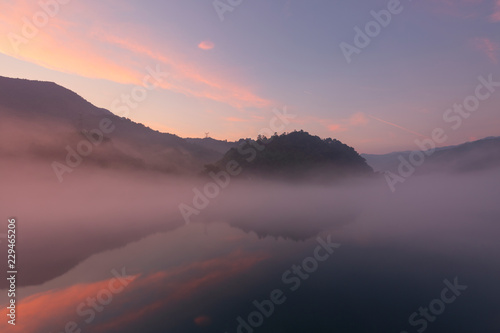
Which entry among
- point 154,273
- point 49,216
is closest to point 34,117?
point 49,216

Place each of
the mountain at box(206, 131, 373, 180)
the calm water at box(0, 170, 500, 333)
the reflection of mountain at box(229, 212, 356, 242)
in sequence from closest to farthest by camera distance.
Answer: the calm water at box(0, 170, 500, 333) → the reflection of mountain at box(229, 212, 356, 242) → the mountain at box(206, 131, 373, 180)

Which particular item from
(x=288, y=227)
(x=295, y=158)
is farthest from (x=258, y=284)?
(x=295, y=158)

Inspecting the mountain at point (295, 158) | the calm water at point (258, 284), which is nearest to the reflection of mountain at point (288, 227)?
the calm water at point (258, 284)

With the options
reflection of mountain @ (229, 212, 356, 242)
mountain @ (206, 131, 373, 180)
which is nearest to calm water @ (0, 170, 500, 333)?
reflection of mountain @ (229, 212, 356, 242)

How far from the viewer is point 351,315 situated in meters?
14.3

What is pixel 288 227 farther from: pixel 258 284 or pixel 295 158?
pixel 295 158

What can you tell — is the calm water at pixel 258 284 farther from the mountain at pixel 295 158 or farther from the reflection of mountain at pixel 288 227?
the mountain at pixel 295 158

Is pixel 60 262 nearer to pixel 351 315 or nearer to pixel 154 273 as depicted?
pixel 154 273

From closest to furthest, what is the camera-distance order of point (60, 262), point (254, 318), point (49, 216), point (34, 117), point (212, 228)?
1. point (254, 318)
2. point (60, 262)
3. point (212, 228)
4. point (49, 216)
5. point (34, 117)

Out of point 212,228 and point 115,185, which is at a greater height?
point 115,185

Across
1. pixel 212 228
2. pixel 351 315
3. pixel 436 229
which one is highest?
pixel 212 228

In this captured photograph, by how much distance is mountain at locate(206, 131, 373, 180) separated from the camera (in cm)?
11844

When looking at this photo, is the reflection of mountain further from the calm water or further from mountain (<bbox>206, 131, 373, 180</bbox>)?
mountain (<bbox>206, 131, 373, 180</bbox>)

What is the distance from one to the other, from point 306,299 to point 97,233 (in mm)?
31827
